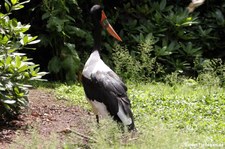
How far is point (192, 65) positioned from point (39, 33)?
291 cm

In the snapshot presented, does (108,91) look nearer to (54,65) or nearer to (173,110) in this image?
(173,110)

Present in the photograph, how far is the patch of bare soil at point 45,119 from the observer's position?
20.6 ft

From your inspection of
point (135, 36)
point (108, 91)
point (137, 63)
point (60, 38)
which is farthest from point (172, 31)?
point (108, 91)

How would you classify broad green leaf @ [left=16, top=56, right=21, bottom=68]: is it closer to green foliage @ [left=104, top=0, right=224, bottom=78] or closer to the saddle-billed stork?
the saddle-billed stork

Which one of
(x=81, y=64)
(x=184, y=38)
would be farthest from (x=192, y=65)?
(x=81, y=64)

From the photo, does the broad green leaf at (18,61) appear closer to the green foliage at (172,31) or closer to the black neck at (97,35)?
the black neck at (97,35)

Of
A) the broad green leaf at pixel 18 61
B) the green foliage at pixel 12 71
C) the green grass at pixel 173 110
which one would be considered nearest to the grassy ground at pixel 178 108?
the green grass at pixel 173 110

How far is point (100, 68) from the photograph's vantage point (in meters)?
6.69

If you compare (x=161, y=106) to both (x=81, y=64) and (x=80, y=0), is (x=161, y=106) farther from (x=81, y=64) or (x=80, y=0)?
(x=80, y=0)

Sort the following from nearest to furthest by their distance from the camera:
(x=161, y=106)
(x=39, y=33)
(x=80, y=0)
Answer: (x=161, y=106) → (x=39, y=33) → (x=80, y=0)

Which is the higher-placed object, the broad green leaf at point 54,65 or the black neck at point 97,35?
the black neck at point 97,35

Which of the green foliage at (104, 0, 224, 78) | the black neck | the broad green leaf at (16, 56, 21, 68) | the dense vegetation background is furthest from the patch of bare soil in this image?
the green foliage at (104, 0, 224, 78)

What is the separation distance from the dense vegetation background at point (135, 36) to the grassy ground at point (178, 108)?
55cm

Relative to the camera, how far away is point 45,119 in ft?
23.1
